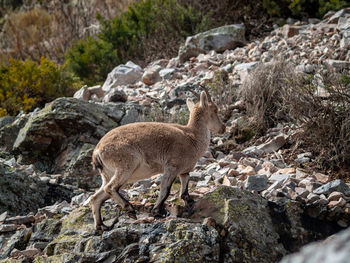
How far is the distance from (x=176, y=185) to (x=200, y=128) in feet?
3.60

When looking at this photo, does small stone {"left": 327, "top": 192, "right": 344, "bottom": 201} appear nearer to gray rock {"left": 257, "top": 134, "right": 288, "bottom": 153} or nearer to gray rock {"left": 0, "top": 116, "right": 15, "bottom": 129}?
gray rock {"left": 257, "top": 134, "right": 288, "bottom": 153}

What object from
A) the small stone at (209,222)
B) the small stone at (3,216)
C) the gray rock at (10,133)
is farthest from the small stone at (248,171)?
the gray rock at (10,133)

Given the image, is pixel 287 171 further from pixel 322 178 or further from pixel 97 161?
pixel 97 161

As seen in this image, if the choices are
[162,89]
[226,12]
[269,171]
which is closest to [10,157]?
[162,89]

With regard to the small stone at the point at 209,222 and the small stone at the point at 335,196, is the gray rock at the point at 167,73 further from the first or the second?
the small stone at the point at 209,222

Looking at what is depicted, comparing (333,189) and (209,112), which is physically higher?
(209,112)

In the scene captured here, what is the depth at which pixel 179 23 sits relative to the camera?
54.7 ft

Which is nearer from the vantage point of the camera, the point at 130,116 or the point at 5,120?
the point at 130,116

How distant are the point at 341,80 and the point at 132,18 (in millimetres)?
10944

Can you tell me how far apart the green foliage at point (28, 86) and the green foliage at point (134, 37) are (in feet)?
6.60

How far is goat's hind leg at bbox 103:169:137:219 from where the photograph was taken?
19.6ft

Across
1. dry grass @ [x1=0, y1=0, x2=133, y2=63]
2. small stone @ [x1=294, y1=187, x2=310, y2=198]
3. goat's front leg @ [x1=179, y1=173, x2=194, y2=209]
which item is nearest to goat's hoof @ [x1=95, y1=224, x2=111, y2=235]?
goat's front leg @ [x1=179, y1=173, x2=194, y2=209]

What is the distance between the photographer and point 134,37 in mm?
16688

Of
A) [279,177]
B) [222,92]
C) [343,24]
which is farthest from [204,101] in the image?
[343,24]
